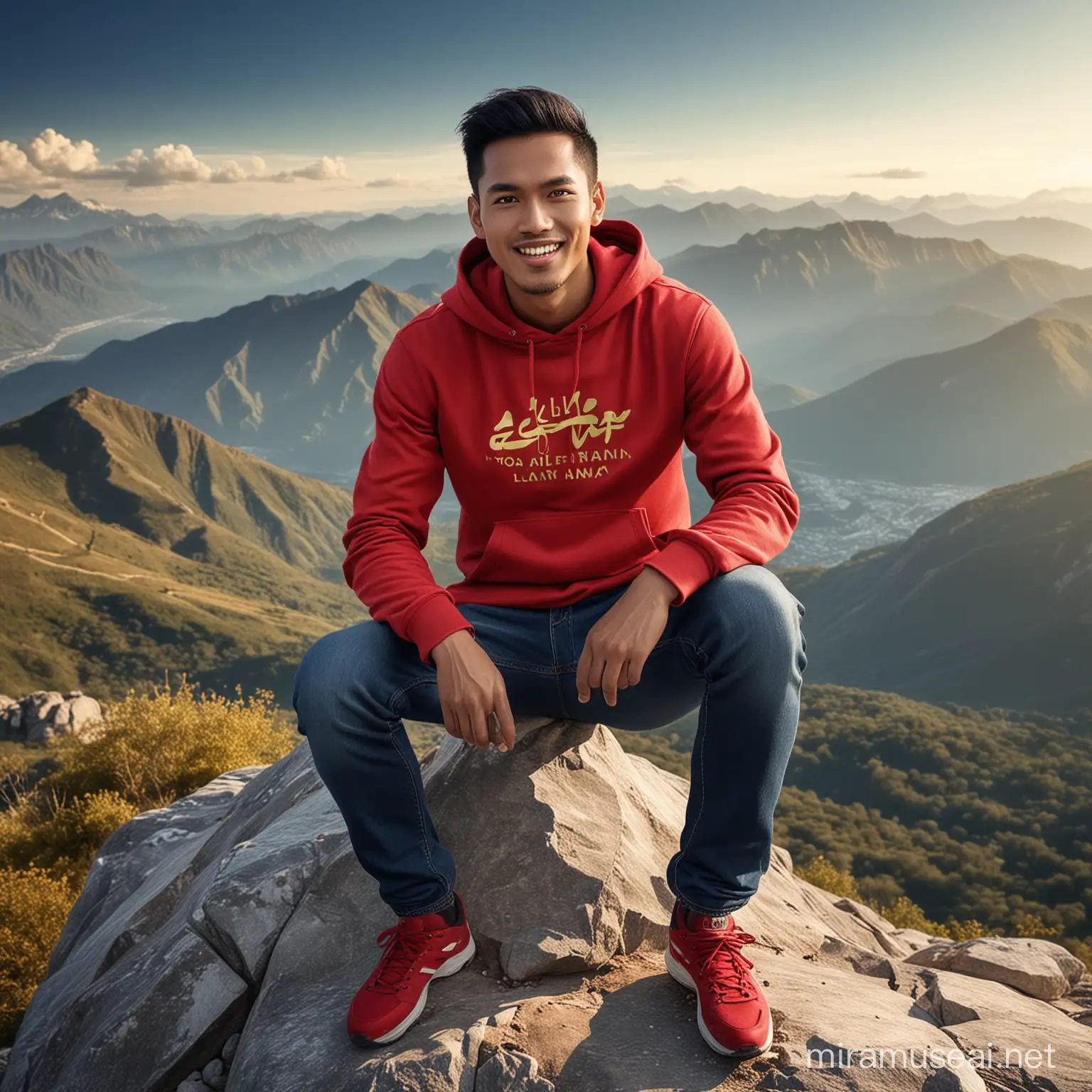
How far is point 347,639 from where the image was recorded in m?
3.98

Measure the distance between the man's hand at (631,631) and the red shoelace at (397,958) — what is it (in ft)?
6.10

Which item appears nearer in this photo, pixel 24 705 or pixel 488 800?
pixel 488 800

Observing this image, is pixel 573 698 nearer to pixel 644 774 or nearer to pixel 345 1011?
pixel 345 1011

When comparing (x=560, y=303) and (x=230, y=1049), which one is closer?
(x=560, y=303)

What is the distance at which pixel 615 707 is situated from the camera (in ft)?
14.8

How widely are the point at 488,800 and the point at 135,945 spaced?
3.76m

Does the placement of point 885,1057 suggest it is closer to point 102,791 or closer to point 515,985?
point 515,985

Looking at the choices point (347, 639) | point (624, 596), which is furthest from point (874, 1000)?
point (347, 639)

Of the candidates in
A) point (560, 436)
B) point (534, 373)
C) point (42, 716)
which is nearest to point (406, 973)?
point (560, 436)

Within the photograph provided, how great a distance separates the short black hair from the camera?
4.41m

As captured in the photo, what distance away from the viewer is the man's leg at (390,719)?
12.8 ft

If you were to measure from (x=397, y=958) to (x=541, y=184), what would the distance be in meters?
4.36

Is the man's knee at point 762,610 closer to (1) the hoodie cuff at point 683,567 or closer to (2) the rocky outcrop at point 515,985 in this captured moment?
(1) the hoodie cuff at point 683,567

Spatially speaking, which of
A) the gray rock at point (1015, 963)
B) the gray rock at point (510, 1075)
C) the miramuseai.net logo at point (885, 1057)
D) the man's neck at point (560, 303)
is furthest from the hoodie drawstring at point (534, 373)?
the gray rock at point (1015, 963)
